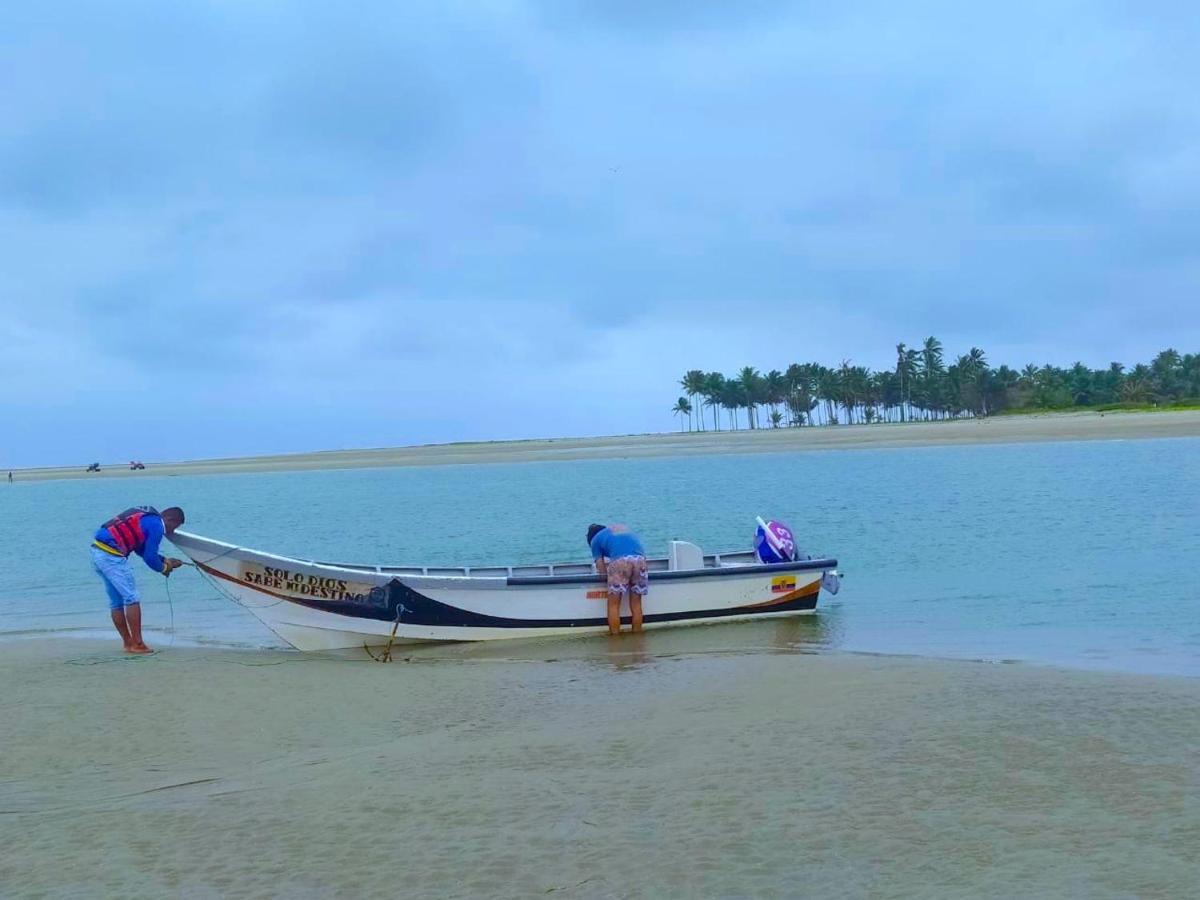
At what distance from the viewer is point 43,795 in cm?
724

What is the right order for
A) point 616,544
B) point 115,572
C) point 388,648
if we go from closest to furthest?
point 115,572 → point 388,648 → point 616,544

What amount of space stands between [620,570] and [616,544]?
1.25 ft

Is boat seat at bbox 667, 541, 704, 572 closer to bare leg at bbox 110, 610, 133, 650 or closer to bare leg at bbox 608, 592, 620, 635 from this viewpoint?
bare leg at bbox 608, 592, 620, 635

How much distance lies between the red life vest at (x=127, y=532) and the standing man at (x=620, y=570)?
6001mm

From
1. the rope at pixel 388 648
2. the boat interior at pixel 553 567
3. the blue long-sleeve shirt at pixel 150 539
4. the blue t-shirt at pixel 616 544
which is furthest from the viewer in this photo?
the boat interior at pixel 553 567

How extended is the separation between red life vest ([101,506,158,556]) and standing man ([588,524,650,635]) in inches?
236

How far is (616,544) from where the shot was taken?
49.7 ft

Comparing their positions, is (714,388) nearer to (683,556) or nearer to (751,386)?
(751,386)

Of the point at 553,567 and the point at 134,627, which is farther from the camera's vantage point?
the point at 553,567

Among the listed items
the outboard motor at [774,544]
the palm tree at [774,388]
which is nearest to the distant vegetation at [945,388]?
the palm tree at [774,388]

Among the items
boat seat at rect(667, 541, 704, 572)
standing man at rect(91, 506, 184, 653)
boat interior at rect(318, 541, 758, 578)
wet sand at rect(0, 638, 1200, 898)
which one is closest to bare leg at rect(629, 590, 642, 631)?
boat interior at rect(318, 541, 758, 578)

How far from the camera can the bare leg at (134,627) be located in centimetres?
1311

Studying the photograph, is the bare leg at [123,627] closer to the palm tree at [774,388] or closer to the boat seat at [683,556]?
the boat seat at [683,556]

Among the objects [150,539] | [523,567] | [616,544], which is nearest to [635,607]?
[616,544]
